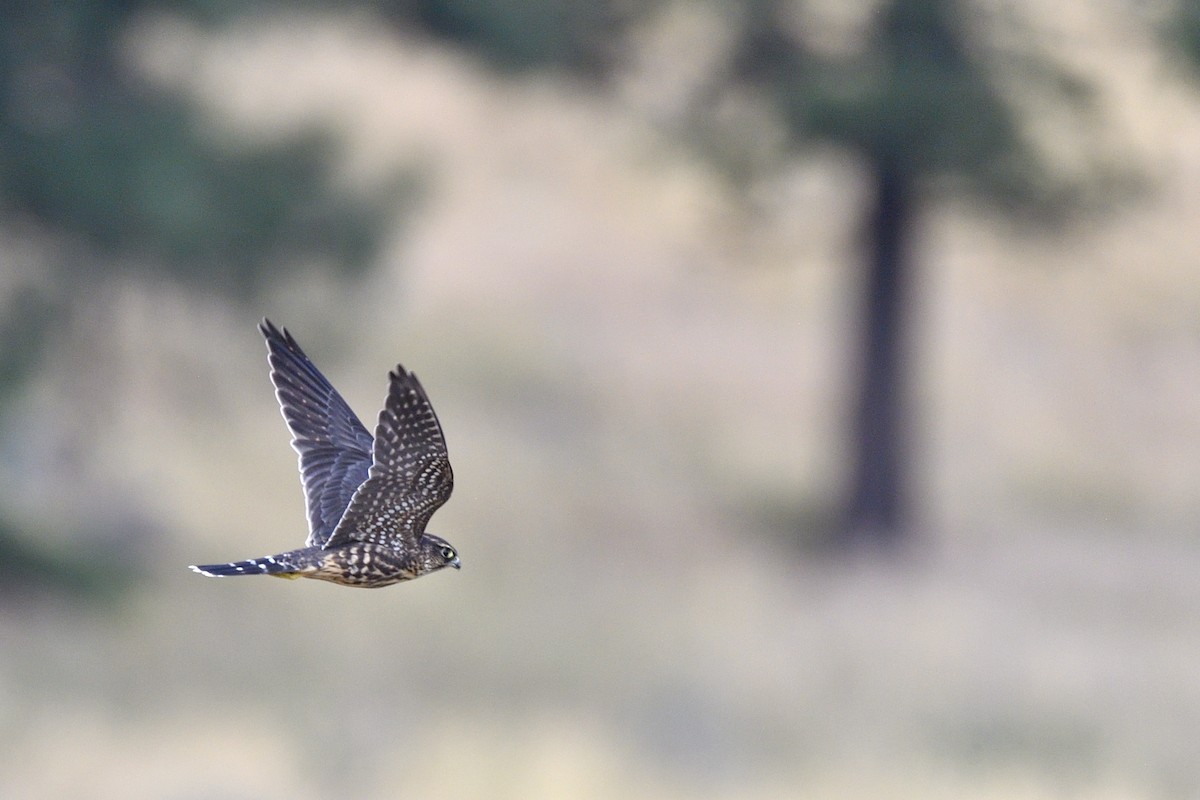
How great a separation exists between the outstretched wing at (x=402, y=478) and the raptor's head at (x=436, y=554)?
5cm

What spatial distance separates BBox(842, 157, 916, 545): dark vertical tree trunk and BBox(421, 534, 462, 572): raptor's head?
10641mm

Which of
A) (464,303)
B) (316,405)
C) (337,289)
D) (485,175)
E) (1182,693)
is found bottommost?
(316,405)

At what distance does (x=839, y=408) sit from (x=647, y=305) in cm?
505

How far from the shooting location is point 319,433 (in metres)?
3.59

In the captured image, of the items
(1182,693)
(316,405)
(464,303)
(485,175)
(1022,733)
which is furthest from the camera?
(485,175)

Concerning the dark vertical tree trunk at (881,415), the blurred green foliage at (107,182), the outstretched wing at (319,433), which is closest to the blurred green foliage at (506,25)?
the blurred green foliage at (107,182)

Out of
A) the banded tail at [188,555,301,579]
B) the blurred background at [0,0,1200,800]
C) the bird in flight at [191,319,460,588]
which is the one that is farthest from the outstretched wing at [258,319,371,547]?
the blurred background at [0,0,1200,800]

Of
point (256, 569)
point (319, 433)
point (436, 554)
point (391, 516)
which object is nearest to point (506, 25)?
point (319, 433)

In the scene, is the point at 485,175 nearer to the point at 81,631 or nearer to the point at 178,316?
the point at 178,316

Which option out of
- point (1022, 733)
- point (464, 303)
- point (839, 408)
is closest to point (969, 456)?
point (839, 408)

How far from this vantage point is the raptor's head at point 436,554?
295 cm

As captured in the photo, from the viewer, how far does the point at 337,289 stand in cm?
1103

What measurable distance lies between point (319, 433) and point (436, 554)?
66cm

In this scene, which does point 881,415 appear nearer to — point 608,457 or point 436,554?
point 608,457
